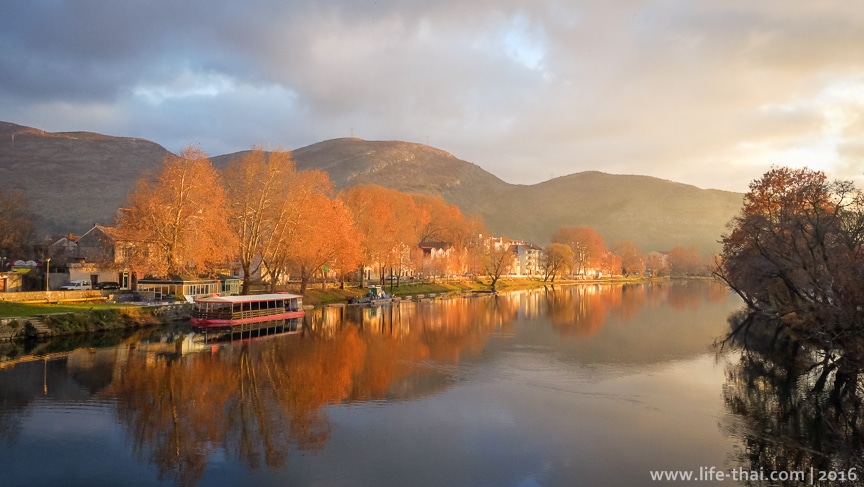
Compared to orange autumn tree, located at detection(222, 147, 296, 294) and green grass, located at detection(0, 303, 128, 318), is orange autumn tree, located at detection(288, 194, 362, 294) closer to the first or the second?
orange autumn tree, located at detection(222, 147, 296, 294)

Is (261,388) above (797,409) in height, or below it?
above

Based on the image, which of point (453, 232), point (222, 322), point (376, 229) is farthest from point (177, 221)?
point (453, 232)

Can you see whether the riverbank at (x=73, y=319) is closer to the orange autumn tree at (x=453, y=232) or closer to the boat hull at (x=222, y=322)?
the boat hull at (x=222, y=322)

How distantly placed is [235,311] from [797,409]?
38.4 m

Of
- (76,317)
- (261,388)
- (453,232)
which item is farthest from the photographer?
(453,232)

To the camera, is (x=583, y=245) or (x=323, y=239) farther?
(x=583, y=245)

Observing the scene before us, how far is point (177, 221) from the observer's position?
48.6m

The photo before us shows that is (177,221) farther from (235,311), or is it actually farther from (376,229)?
(376,229)

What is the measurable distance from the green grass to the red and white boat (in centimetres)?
631

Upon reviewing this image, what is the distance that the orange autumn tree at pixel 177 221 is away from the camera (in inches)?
1896

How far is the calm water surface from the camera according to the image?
1520 cm

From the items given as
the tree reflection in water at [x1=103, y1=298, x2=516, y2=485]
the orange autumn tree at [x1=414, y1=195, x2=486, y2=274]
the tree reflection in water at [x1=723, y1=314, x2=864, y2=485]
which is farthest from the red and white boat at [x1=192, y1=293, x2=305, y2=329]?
the orange autumn tree at [x1=414, y1=195, x2=486, y2=274]

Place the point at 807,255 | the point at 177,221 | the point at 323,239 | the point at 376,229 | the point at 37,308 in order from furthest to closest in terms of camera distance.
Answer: the point at 376,229, the point at 323,239, the point at 177,221, the point at 37,308, the point at 807,255

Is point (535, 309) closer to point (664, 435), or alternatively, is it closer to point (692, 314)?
point (692, 314)
